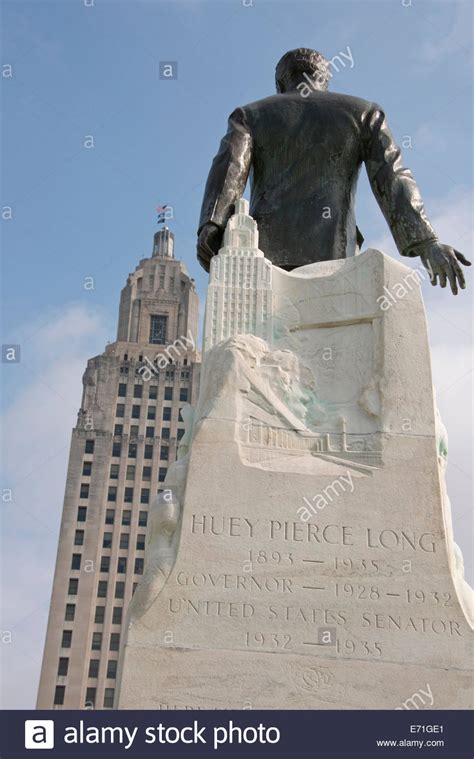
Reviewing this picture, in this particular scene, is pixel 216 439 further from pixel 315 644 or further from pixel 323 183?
pixel 323 183

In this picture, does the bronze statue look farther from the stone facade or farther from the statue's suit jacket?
the stone facade

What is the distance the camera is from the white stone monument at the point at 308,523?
8.10 metres

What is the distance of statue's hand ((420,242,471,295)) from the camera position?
10.7m

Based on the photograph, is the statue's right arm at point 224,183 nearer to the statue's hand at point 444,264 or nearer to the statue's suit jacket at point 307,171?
the statue's suit jacket at point 307,171

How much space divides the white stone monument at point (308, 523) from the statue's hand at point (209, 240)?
0.92 m

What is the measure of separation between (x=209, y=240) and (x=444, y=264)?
2.76 meters

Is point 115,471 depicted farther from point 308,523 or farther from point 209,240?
point 308,523

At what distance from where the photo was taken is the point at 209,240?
11227mm

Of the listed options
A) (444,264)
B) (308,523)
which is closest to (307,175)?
(444,264)

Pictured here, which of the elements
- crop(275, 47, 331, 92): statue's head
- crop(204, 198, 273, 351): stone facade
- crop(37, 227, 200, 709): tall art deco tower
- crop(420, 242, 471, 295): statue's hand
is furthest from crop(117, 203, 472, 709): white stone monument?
crop(37, 227, 200, 709): tall art deco tower


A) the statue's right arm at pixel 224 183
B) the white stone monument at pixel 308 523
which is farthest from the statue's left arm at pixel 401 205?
the statue's right arm at pixel 224 183

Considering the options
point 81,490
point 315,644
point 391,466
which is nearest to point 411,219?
point 391,466
